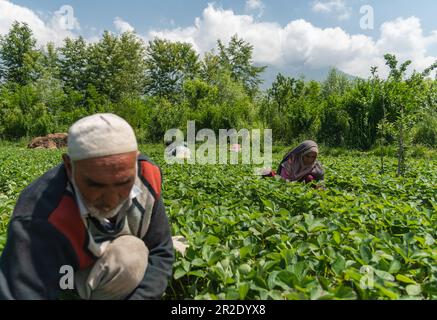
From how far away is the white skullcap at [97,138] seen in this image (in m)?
1.29

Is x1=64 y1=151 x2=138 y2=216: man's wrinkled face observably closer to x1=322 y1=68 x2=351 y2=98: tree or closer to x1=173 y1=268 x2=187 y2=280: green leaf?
x1=173 y1=268 x2=187 y2=280: green leaf

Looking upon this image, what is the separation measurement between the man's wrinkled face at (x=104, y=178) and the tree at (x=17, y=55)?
36779mm

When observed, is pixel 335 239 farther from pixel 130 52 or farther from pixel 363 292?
pixel 130 52

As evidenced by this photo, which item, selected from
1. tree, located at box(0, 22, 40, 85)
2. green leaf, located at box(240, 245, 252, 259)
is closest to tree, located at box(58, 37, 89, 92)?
tree, located at box(0, 22, 40, 85)

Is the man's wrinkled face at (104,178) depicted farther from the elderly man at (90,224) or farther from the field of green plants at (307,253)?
the field of green plants at (307,253)

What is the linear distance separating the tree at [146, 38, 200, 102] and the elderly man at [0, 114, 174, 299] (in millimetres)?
34382

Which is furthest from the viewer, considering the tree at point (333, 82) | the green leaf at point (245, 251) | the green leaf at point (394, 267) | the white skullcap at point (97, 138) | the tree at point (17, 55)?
the tree at point (333, 82)

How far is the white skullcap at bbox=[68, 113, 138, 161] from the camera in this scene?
4.22ft

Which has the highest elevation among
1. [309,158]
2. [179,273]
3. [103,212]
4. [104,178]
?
[104,178]

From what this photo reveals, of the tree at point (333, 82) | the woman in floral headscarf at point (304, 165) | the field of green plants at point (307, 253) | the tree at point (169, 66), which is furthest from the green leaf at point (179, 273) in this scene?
the tree at point (333, 82)

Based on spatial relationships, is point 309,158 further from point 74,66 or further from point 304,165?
point 74,66

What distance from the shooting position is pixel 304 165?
4922mm

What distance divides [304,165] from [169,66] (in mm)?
32758

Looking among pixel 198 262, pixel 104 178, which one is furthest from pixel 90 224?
pixel 198 262
